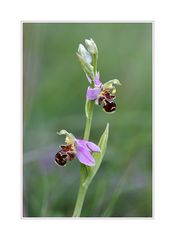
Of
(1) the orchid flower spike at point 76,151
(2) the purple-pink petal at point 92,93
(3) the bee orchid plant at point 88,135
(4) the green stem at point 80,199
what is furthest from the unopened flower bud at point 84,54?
(4) the green stem at point 80,199

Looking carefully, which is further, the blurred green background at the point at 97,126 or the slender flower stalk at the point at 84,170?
the blurred green background at the point at 97,126

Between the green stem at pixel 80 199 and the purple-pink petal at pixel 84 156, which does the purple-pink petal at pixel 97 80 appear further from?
the green stem at pixel 80 199

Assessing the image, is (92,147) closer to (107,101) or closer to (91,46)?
(107,101)

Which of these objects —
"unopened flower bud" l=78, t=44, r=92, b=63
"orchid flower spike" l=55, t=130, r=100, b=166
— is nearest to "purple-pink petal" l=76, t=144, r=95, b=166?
"orchid flower spike" l=55, t=130, r=100, b=166
